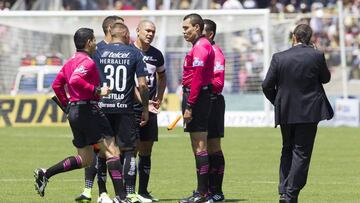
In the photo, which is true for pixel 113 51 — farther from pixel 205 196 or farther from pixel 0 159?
pixel 0 159

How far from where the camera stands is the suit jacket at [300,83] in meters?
13.5

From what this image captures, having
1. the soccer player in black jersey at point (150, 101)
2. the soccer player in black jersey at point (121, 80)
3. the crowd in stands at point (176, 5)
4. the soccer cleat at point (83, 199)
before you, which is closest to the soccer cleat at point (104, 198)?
the soccer cleat at point (83, 199)

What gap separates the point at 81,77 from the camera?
1392 cm

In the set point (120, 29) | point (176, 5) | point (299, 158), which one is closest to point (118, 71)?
point (120, 29)

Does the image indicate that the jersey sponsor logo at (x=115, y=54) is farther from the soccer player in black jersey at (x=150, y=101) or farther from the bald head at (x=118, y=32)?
the soccer player in black jersey at (x=150, y=101)

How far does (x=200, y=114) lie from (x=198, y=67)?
0.69 m

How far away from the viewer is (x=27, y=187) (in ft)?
55.8

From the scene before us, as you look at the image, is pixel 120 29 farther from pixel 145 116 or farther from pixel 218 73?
pixel 218 73

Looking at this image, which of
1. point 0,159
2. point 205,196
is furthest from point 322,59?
point 0,159

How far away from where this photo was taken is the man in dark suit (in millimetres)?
13547

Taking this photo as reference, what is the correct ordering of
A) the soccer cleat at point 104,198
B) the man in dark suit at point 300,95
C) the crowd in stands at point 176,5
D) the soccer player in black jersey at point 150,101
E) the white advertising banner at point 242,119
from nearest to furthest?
the man in dark suit at point 300,95 < the soccer cleat at point 104,198 < the soccer player in black jersey at point 150,101 < the white advertising banner at point 242,119 < the crowd in stands at point 176,5

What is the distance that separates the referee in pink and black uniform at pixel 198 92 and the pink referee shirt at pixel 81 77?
52.1 inches

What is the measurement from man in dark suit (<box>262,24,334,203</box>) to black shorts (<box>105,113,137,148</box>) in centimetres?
201

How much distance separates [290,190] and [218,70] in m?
2.67
